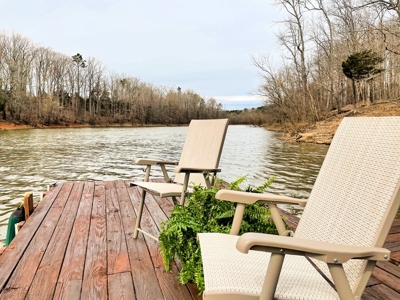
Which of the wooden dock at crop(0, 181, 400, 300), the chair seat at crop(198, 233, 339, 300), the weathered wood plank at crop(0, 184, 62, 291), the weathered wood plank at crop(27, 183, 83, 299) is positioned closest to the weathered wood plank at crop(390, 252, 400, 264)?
the wooden dock at crop(0, 181, 400, 300)

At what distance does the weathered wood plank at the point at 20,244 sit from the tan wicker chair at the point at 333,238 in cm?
128

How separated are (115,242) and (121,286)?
71cm

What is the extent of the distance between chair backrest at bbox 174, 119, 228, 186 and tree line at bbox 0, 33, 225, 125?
3441cm

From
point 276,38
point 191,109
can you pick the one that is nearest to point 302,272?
point 276,38

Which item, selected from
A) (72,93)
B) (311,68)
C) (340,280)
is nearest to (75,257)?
(340,280)

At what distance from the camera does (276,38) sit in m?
22.3

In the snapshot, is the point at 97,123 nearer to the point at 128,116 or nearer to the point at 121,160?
the point at 128,116

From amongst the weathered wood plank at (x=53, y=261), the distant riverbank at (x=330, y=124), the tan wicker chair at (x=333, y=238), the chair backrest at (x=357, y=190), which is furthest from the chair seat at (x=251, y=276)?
the distant riverbank at (x=330, y=124)

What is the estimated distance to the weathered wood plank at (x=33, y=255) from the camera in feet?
5.48

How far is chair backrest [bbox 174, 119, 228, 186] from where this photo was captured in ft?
9.21

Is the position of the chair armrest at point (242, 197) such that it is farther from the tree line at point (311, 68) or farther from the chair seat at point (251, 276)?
the tree line at point (311, 68)

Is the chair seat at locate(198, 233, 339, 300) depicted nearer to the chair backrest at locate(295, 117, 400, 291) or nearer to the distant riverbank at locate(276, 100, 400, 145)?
the chair backrest at locate(295, 117, 400, 291)

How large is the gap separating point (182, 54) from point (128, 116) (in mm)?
23152

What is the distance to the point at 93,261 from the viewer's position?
1.98m
